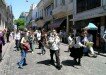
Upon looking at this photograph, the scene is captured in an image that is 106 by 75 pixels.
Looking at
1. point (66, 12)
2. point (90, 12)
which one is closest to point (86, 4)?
point (90, 12)

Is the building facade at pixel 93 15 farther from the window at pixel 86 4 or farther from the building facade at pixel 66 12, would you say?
the building facade at pixel 66 12

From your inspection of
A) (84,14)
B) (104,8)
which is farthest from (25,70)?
(84,14)

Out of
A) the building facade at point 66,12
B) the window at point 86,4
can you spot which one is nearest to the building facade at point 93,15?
the window at point 86,4

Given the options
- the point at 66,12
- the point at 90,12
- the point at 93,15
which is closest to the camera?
the point at 93,15

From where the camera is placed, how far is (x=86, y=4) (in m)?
27.0

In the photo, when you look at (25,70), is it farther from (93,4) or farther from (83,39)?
(93,4)

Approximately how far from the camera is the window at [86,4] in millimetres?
24219

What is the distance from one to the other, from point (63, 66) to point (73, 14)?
18.8m

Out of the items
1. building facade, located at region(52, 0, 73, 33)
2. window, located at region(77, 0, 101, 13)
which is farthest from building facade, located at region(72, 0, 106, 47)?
Result: building facade, located at region(52, 0, 73, 33)

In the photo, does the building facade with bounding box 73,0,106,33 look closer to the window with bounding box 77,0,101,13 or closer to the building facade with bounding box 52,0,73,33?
the window with bounding box 77,0,101,13

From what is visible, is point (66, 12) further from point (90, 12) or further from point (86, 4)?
point (90, 12)

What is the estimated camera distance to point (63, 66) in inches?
507

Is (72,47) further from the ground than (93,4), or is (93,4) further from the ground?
(93,4)

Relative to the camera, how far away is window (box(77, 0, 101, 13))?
24.2 meters
